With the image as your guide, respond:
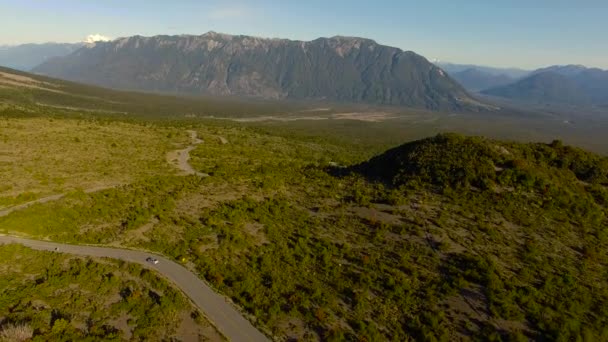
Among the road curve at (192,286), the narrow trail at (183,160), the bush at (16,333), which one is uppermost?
the bush at (16,333)

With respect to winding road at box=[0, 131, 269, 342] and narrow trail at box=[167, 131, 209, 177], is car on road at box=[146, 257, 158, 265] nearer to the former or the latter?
winding road at box=[0, 131, 269, 342]

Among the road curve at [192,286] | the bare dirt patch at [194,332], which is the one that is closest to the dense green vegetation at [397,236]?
the road curve at [192,286]

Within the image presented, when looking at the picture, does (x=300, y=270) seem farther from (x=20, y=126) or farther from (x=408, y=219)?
(x=20, y=126)

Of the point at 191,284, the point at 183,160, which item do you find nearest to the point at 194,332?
the point at 191,284

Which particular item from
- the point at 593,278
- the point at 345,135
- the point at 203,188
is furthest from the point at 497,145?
the point at 345,135

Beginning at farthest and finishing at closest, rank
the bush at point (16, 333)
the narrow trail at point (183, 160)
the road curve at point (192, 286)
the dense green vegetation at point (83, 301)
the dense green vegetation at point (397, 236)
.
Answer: the narrow trail at point (183, 160)
the dense green vegetation at point (397, 236)
the road curve at point (192, 286)
the dense green vegetation at point (83, 301)
the bush at point (16, 333)

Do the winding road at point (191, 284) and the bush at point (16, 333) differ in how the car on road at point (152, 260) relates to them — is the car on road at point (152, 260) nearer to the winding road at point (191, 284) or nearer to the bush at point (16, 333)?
the winding road at point (191, 284)

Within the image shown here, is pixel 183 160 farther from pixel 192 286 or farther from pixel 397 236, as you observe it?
pixel 192 286

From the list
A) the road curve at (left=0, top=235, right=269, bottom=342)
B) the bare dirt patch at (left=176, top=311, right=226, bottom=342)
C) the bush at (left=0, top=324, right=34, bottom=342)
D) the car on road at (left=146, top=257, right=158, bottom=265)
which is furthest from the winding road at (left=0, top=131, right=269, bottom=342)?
the bush at (left=0, top=324, right=34, bottom=342)
